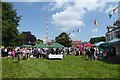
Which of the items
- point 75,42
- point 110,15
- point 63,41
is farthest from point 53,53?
point 75,42

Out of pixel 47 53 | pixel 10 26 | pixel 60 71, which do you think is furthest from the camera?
pixel 10 26

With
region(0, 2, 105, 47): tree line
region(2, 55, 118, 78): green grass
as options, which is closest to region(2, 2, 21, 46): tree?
region(0, 2, 105, 47): tree line

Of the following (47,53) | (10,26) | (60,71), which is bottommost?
(60,71)

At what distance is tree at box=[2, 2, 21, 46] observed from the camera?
5559 centimetres

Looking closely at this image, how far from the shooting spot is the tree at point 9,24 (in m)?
55.6

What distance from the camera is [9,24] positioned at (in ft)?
185

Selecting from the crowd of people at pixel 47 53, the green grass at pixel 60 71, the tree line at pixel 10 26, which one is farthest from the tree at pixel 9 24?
the green grass at pixel 60 71

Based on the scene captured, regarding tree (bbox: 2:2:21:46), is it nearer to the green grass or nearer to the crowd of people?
the crowd of people

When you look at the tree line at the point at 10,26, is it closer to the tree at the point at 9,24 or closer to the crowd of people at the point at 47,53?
the tree at the point at 9,24

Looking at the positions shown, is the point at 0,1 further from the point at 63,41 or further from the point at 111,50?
the point at 63,41

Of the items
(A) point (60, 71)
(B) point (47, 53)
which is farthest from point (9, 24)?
(A) point (60, 71)

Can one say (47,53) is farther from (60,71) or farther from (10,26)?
(60,71)

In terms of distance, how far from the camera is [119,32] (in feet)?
184

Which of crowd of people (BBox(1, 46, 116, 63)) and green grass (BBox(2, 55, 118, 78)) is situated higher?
crowd of people (BBox(1, 46, 116, 63))
